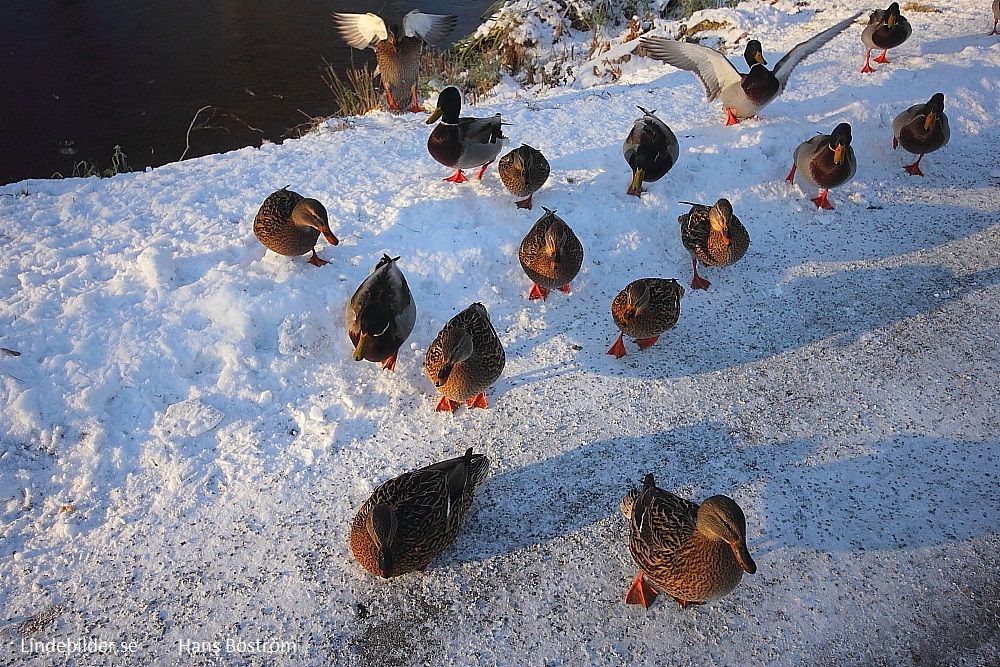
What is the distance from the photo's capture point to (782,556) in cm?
321

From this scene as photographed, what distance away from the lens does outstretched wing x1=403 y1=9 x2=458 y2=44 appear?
7.77m

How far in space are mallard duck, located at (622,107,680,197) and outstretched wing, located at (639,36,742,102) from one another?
127cm

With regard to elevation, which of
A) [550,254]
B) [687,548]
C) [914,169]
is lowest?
[914,169]

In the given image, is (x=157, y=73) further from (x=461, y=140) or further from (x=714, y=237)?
(x=714, y=237)

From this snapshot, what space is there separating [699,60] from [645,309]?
134 inches

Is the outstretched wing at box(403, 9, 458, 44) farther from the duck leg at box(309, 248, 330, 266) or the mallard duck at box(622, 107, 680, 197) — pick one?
the duck leg at box(309, 248, 330, 266)

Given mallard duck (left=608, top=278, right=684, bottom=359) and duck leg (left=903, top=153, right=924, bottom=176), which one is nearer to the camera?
mallard duck (left=608, top=278, right=684, bottom=359)

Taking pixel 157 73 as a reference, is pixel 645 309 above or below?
above

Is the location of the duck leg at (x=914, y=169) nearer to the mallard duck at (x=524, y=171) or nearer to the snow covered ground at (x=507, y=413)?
the snow covered ground at (x=507, y=413)

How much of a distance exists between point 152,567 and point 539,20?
32.5 feet

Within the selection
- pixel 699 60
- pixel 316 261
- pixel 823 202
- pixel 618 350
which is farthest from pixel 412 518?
pixel 699 60

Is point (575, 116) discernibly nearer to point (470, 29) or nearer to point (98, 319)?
point (98, 319)

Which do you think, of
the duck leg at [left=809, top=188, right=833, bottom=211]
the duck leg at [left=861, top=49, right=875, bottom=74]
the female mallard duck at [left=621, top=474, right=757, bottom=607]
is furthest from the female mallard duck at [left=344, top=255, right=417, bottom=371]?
the duck leg at [left=861, top=49, right=875, bottom=74]

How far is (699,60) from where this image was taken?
6.19 meters
